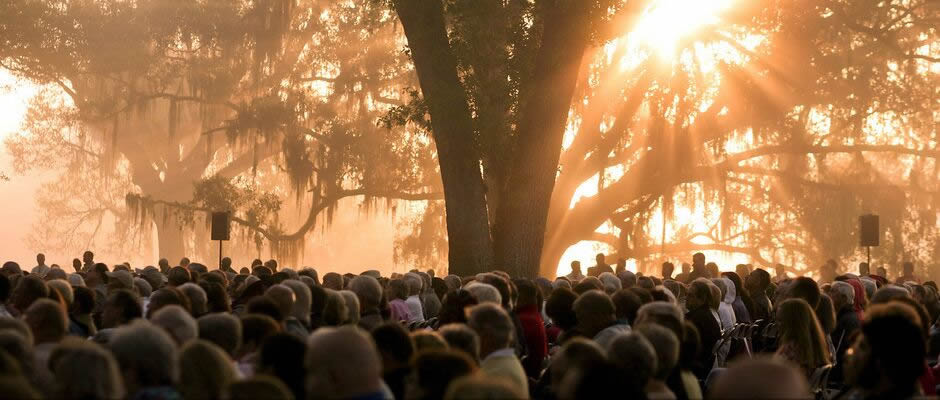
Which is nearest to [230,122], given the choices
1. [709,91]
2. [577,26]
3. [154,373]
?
[709,91]

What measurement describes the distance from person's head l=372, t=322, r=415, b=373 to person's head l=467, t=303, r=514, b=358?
737 mm

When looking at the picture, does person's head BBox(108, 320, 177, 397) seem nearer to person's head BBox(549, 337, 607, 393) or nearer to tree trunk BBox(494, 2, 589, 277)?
person's head BBox(549, 337, 607, 393)

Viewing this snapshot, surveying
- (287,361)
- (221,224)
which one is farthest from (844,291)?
(221,224)

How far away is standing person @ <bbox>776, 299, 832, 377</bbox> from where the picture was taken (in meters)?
8.95

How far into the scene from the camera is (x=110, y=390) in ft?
16.8

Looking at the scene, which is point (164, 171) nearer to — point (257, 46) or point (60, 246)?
point (257, 46)

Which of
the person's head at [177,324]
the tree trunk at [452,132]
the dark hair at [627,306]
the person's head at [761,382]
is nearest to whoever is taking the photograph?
the person's head at [761,382]

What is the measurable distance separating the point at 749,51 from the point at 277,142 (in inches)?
478

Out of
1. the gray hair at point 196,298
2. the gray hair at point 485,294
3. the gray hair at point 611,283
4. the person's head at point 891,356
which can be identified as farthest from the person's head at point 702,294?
the person's head at point 891,356

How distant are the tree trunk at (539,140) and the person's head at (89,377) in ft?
44.4

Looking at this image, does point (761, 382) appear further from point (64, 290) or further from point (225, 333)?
point (64, 290)

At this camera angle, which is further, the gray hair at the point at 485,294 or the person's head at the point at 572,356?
the gray hair at the point at 485,294

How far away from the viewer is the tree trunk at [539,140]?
60.4ft

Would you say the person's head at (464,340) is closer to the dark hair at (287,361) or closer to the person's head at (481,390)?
the dark hair at (287,361)
